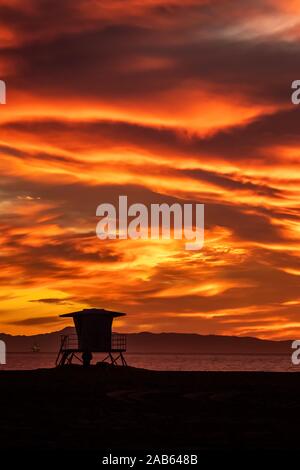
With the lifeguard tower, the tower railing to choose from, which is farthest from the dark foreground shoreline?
the tower railing

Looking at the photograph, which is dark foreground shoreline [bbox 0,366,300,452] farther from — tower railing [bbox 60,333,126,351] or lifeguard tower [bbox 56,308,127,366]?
tower railing [bbox 60,333,126,351]

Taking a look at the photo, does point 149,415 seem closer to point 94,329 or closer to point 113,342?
point 94,329

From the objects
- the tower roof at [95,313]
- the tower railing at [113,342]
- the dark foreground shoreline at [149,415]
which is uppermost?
the tower roof at [95,313]

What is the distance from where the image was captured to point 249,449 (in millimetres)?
26219

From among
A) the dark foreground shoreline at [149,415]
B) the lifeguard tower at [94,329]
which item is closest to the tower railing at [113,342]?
the lifeguard tower at [94,329]

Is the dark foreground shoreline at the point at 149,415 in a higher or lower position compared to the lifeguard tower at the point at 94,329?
lower

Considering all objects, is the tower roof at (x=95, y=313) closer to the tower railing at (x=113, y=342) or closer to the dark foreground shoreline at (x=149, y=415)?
the tower railing at (x=113, y=342)

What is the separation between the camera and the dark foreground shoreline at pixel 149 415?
2775 cm

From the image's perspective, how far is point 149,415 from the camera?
115ft

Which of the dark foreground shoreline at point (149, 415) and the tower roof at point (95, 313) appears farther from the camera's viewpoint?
the tower roof at point (95, 313)

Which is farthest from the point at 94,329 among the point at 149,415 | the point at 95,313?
the point at 149,415
